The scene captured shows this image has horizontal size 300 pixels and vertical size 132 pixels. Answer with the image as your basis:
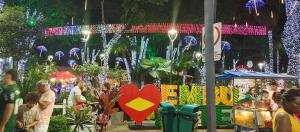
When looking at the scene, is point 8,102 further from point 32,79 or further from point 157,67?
point 157,67

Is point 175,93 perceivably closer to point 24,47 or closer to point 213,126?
point 213,126

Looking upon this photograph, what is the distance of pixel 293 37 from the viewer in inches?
995

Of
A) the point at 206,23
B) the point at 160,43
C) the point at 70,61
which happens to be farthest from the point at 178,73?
the point at 70,61

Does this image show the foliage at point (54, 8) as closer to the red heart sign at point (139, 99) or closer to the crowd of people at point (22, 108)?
the red heart sign at point (139, 99)

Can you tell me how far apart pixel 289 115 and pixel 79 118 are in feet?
23.8

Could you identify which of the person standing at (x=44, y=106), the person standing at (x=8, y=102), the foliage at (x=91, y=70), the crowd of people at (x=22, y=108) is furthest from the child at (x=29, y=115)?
the foliage at (x=91, y=70)

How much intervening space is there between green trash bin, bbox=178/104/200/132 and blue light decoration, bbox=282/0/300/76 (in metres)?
16.6

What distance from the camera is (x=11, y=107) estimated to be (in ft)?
23.7

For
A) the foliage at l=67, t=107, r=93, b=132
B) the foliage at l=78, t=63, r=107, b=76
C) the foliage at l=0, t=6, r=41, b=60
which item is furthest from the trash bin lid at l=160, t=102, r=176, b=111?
the foliage at l=0, t=6, r=41, b=60

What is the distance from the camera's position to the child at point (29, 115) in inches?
325

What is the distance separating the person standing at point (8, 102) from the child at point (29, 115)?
71cm

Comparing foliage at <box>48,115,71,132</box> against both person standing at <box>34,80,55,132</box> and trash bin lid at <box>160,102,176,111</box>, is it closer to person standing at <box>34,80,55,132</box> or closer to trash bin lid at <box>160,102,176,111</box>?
person standing at <box>34,80,55,132</box>

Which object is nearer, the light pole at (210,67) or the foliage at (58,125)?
the light pole at (210,67)

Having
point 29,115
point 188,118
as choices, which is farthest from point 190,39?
point 29,115
